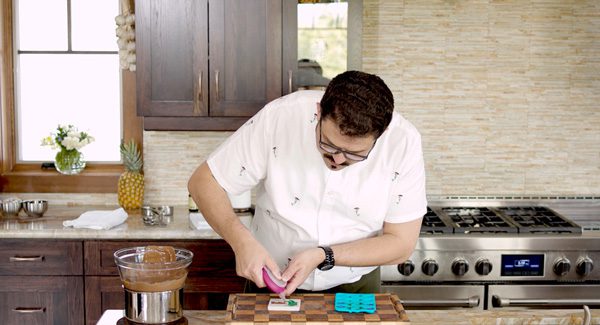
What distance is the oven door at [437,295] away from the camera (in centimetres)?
310

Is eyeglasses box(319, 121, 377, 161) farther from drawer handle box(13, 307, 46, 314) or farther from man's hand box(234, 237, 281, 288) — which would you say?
drawer handle box(13, 307, 46, 314)

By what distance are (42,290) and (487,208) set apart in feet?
7.24

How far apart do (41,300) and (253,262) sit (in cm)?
169

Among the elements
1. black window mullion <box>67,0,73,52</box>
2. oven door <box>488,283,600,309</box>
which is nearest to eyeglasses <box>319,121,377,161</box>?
oven door <box>488,283,600,309</box>

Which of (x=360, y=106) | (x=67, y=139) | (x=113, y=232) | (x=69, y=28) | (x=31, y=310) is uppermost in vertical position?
(x=69, y=28)

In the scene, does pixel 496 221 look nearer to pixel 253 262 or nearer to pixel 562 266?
pixel 562 266

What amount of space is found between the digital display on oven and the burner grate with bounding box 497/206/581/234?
0.12 metres

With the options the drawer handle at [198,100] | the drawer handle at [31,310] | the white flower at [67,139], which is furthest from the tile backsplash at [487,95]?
the drawer handle at [31,310]

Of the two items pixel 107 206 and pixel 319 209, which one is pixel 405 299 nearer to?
pixel 319 209

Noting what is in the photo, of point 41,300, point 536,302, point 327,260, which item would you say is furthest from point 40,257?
point 536,302

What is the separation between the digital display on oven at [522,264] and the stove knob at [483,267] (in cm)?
7

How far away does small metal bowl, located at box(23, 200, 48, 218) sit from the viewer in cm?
339

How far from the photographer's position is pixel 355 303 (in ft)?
5.98

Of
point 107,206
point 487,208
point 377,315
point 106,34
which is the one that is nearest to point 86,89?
point 106,34
